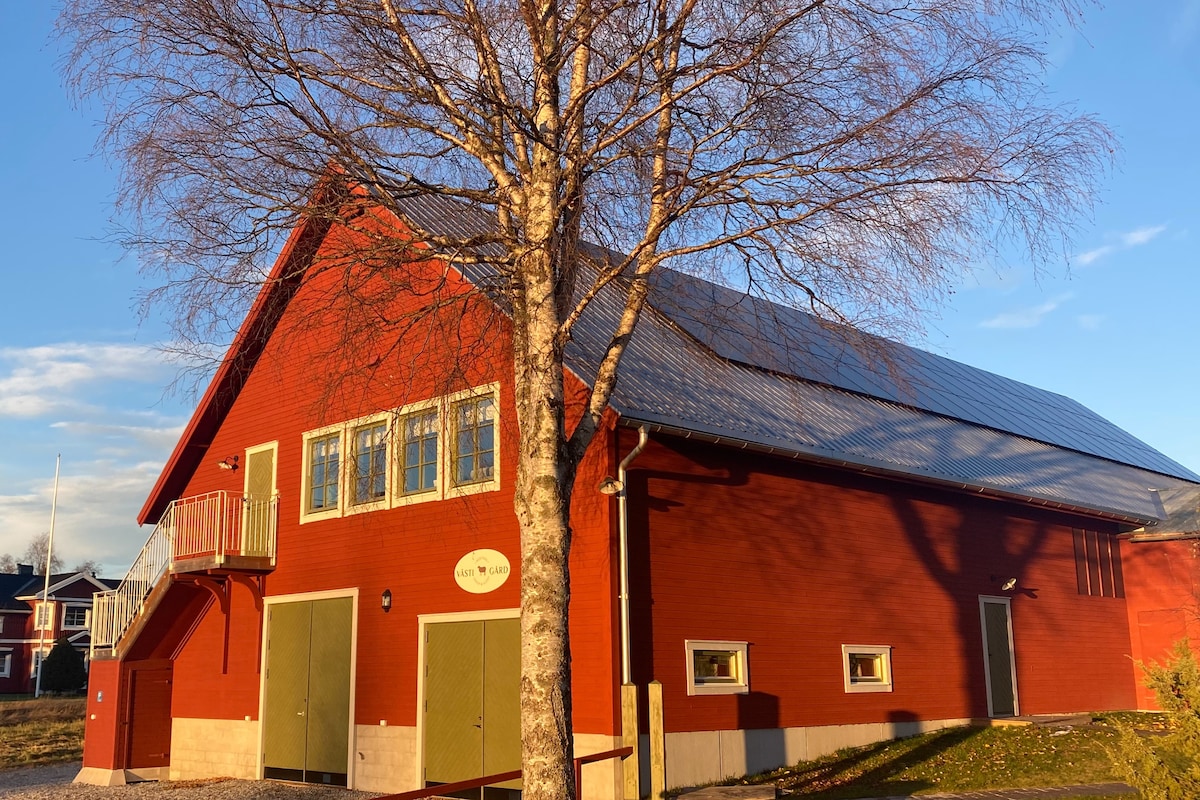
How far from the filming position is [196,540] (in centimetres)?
1877

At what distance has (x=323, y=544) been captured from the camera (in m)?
17.7

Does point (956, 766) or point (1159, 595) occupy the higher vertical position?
point (1159, 595)

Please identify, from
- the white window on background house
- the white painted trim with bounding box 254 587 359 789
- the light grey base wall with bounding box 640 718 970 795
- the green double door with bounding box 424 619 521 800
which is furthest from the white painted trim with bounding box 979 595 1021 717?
the white window on background house

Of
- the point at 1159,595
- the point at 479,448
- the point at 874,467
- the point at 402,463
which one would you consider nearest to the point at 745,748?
the point at 874,467

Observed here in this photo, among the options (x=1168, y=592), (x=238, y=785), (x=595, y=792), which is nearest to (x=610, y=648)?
(x=595, y=792)

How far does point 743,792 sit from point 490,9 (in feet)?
27.7

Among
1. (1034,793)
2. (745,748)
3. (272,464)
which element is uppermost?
(272,464)

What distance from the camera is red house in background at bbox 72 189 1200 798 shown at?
13.3 metres

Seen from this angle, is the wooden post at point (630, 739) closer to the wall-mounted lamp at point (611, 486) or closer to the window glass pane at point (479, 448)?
the wall-mounted lamp at point (611, 486)

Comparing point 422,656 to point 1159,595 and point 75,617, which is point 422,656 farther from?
point 75,617

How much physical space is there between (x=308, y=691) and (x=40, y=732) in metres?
19.0

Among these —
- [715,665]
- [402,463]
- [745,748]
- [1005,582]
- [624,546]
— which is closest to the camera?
[624,546]

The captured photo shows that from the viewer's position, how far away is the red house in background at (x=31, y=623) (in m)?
62.4

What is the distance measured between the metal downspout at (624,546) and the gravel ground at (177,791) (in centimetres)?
481
